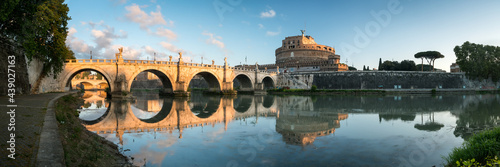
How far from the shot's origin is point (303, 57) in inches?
3484

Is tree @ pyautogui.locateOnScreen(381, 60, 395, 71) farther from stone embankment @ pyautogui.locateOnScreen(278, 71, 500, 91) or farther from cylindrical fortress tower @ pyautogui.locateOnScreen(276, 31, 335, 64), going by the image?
cylindrical fortress tower @ pyautogui.locateOnScreen(276, 31, 335, 64)

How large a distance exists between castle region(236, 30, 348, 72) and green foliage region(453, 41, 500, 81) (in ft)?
94.9

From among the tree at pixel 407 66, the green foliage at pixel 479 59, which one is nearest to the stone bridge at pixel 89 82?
the tree at pixel 407 66

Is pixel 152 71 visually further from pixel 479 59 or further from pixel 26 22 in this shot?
pixel 479 59

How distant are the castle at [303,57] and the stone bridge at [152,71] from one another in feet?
116

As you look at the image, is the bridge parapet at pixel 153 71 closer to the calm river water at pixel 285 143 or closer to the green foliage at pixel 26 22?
the green foliage at pixel 26 22

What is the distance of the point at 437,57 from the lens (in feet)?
222

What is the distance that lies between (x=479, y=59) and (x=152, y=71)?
67.4 meters

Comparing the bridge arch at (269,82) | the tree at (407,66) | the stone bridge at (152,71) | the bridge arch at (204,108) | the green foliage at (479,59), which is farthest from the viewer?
the tree at (407,66)

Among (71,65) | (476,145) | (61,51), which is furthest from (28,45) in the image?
(476,145)

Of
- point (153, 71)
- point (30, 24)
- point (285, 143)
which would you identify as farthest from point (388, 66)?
point (30, 24)

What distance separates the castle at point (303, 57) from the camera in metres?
79.5

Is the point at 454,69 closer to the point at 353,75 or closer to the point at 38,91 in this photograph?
the point at 353,75

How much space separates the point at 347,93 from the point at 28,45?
153 feet
